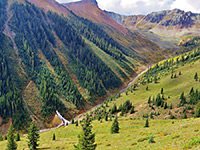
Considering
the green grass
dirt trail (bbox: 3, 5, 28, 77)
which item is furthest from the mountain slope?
the green grass

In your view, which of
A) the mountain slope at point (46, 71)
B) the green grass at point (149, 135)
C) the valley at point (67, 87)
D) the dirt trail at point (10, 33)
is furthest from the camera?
the dirt trail at point (10, 33)

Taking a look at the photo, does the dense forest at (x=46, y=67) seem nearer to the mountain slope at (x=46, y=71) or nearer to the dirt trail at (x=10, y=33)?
the mountain slope at (x=46, y=71)

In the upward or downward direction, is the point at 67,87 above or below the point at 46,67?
below

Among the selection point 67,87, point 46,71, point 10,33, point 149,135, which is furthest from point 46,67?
point 149,135

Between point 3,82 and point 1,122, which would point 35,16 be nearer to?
point 3,82

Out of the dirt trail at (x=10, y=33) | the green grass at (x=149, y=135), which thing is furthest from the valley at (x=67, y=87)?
the green grass at (x=149, y=135)

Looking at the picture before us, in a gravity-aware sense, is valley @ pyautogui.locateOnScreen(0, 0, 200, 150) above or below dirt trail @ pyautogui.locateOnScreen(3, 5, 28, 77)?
below

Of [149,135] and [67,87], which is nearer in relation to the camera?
[149,135]

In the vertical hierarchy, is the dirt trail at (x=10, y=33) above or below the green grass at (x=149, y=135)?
above

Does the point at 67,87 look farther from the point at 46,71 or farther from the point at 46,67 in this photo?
the point at 46,67

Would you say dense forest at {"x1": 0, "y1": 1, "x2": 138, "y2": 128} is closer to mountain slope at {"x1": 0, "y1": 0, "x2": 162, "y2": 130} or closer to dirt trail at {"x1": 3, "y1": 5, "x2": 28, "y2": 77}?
mountain slope at {"x1": 0, "y1": 0, "x2": 162, "y2": 130}

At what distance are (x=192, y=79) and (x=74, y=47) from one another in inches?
4635

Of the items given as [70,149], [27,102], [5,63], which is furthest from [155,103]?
[5,63]

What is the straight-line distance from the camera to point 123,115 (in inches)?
2926
